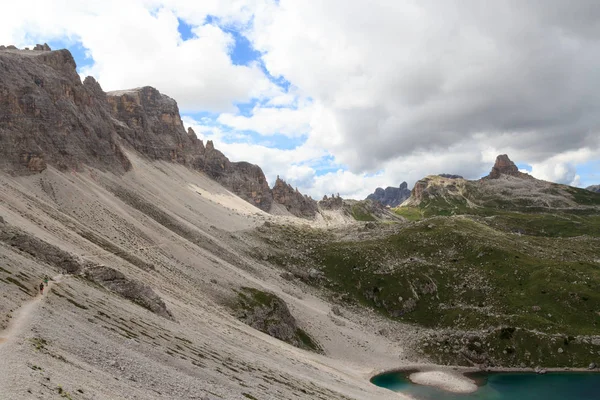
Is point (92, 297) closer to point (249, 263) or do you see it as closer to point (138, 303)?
point (138, 303)

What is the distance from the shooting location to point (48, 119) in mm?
144625

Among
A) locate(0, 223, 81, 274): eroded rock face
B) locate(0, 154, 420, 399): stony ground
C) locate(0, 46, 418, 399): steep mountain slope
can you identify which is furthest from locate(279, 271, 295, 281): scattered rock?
locate(0, 223, 81, 274): eroded rock face

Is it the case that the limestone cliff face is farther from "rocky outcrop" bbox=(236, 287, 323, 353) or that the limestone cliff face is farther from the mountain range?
"rocky outcrop" bbox=(236, 287, 323, 353)

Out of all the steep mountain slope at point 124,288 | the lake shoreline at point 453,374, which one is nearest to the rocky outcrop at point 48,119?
the steep mountain slope at point 124,288

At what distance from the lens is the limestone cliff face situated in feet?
413

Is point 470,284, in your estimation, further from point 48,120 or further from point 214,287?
point 48,120

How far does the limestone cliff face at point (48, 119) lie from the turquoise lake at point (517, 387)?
12035 cm

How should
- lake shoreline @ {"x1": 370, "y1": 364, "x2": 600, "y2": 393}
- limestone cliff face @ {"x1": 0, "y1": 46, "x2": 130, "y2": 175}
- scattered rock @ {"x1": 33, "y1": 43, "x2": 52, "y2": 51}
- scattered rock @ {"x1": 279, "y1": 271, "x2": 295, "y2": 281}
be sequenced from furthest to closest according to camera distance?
1. scattered rock @ {"x1": 33, "y1": 43, "x2": 52, "y2": 51}
2. scattered rock @ {"x1": 279, "y1": 271, "x2": 295, "y2": 281}
3. limestone cliff face @ {"x1": 0, "y1": 46, "x2": 130, "y2": 175}
4. lake shoreline @ {"x1": 370, "y1": 364, "x2": 600, "y2": 393}

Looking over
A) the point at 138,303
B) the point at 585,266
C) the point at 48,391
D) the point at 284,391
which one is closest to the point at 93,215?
the point at 138,303

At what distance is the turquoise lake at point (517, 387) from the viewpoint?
8362 cm

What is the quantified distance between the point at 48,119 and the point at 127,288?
112 meters

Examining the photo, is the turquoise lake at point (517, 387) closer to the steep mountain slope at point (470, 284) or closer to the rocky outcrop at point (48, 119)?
the steep mountain slope at point (470, 284)

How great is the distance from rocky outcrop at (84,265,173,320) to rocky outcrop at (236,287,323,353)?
3055 cm

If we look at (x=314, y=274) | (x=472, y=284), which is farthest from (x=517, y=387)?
(x=314, y=274)
